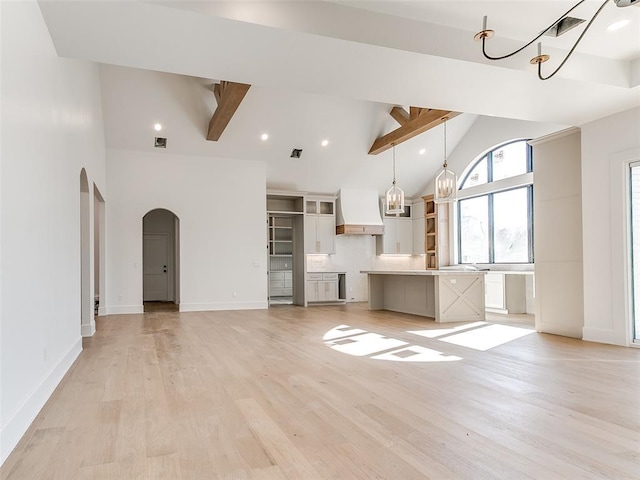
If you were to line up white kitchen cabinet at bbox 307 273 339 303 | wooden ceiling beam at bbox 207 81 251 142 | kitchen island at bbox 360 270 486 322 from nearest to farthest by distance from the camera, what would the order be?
wooden ceiling beam at bbox 207 81 251 142 < kitchen island at bbox 360 270 486 322 < white kitchen cabinet at bbox 307 273 339 303

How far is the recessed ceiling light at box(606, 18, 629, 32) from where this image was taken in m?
3.71

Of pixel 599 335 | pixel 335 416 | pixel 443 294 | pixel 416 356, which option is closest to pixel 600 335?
pixel 599 335

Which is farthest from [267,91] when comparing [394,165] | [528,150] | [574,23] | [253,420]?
[253,420]

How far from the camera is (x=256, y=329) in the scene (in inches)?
256

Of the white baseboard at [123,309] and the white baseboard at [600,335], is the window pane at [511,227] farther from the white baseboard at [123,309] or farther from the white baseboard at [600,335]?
the white baseboard at [123,309]

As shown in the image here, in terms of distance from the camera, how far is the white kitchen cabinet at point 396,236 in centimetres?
1167

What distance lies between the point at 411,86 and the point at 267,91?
4392mm

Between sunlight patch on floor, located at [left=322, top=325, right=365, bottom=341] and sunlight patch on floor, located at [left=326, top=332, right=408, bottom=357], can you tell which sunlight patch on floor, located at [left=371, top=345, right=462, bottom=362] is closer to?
sunlight patch on floor, located at [left=326, top=332, right=408, bottom=357]

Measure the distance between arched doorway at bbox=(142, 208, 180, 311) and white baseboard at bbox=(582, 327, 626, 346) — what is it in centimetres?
993

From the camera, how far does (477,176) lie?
403 inches

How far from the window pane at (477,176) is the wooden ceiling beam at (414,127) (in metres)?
2.24

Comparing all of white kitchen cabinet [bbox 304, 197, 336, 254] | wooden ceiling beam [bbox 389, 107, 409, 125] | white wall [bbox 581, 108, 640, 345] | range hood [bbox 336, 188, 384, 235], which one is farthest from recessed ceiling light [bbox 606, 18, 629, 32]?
white kitchen cabinet [bbox 304, 197, 336, 254]

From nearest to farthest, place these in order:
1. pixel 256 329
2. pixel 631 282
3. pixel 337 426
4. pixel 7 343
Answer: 1. pixel 7 343
2. pixel 337 426
3. pixel 631 282
4. pixel 256 329

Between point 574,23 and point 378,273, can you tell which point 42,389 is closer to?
point 574,23
